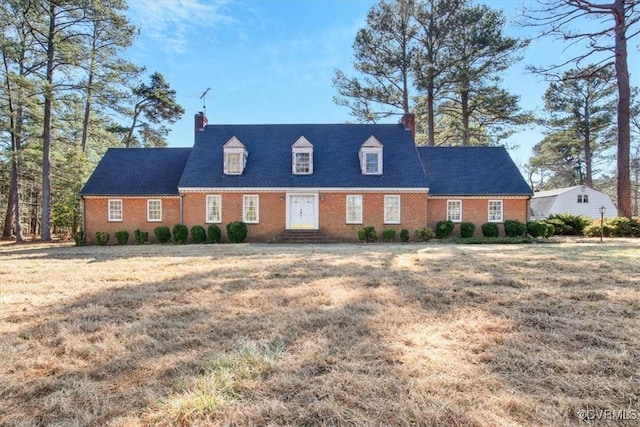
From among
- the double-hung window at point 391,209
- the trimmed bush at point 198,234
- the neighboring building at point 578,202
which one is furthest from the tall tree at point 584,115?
the trimmed bush at point 198,234

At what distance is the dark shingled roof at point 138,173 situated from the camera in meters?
18.2

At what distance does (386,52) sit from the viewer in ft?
78.9

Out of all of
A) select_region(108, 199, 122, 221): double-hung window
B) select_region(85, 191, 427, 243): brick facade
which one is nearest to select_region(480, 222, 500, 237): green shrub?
select_region(85, 191, 427, 243): brick facade

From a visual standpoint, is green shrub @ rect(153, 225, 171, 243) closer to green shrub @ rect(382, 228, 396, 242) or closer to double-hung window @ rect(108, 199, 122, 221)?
double-hung window @ rect(108, 199, 122, 221)

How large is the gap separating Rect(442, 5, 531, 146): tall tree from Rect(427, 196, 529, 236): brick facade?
8.80 meters

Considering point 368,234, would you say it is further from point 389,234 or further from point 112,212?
point 112,212

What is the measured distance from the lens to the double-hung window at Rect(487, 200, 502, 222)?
18.2 metres

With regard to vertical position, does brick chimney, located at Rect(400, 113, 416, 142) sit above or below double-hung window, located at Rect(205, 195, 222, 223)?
above

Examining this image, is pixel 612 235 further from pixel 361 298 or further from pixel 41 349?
pixel 41 349

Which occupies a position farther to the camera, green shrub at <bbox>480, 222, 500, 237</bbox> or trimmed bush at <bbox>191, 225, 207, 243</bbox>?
green shrub at <bbox>480, 222, 500, 237</bbox>

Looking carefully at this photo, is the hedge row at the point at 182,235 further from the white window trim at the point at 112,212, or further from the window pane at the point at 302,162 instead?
the window pane at the point at 302,162

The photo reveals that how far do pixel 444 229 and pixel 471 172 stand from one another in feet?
14.3

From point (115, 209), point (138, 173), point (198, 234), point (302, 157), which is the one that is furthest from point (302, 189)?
point (115, 209)

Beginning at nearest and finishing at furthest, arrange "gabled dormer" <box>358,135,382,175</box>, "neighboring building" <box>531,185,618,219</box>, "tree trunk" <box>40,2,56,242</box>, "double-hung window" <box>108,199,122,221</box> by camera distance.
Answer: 1. "tree trunk" <box>40,2,56,242</box>
2. "gabled dormer" <box>358,135,382,175</box>
3. "double-hung window" <box>108,199,122,221</box>
4. "neighboring building" <box>531,185,618,219</box>
